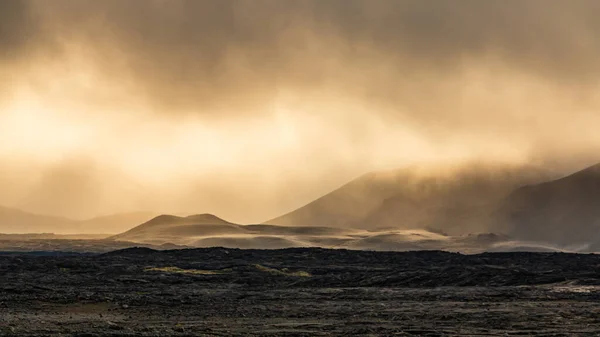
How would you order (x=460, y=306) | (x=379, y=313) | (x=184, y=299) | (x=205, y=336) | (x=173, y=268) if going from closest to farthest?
(x=205, y=336) < (x=379, y=313) < (x=460, y=306) < (x=184, y=299) < (x=173, y=268)

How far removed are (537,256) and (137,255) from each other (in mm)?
56473

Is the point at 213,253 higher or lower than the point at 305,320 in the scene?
higher

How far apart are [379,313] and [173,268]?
5190 cm

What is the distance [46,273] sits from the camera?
8756 cm

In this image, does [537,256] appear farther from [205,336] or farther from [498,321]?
[205,336]

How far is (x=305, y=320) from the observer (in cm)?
4588

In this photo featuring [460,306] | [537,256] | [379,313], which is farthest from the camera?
[537,256]

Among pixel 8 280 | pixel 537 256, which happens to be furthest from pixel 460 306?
pixel 537 256

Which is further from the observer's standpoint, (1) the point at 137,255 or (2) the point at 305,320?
(1) the point at 137,255

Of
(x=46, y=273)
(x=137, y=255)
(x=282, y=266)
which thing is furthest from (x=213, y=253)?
(x=46, y=273)

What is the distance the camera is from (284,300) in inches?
2336

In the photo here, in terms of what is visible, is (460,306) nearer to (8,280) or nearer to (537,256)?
(8,280)

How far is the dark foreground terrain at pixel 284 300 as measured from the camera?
41562mm

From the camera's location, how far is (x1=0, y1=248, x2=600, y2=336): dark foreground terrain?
4156cm
